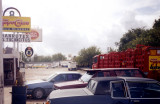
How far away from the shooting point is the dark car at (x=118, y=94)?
5082 mm

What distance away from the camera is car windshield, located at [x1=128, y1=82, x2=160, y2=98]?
537cm

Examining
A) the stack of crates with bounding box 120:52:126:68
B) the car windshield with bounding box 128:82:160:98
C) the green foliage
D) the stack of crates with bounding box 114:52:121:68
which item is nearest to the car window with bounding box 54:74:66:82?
the stack of crates with bounding box 120:52:126:68

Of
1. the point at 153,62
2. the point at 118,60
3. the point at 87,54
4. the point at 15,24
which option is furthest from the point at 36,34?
the point at 153,62

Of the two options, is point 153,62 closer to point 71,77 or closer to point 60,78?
point 71,77

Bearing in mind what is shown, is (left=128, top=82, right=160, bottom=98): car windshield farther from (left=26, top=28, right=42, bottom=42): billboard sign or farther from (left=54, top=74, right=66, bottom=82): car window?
(left=26, top=28, right=42, bottom=42): billboard sign

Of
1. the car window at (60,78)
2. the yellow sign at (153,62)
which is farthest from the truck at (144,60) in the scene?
the car window at (60,78)

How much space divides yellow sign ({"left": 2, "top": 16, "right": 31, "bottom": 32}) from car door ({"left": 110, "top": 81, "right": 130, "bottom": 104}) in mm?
18215

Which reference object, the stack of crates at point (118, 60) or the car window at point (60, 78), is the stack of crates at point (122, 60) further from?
the car window at point (60, 78)

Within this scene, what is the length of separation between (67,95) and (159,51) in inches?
279

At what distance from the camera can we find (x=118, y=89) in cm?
534

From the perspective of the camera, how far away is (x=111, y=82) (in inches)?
212

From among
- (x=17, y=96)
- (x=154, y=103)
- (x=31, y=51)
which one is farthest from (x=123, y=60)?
(x=154, y=103)

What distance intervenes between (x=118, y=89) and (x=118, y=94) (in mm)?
144

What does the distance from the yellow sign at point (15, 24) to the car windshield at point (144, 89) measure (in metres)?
18.4
